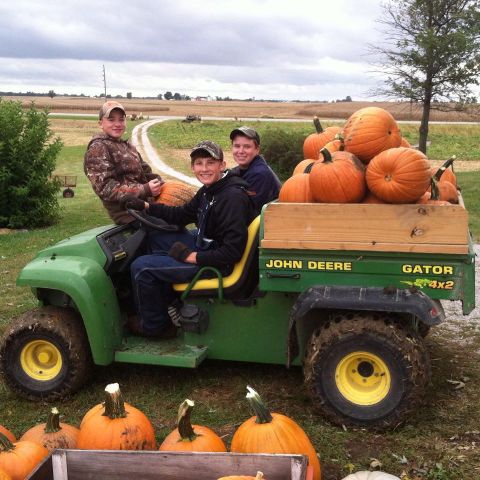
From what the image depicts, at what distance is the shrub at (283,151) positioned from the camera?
1842 cm

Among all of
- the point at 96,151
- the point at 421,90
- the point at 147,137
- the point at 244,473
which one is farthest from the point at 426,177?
the point at 147,137

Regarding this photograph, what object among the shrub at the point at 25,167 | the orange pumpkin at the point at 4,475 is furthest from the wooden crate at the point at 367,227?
the shrub at the point at 25,167

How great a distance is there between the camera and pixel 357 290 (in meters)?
4.07

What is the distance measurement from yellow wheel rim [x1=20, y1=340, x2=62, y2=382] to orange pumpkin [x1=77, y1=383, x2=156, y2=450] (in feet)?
4.21

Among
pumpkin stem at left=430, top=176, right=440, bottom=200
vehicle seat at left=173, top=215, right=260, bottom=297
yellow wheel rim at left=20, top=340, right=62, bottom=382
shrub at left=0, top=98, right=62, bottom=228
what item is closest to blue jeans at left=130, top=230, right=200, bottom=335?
vehicle seat at left=173, top=215, right=260, bottom=297

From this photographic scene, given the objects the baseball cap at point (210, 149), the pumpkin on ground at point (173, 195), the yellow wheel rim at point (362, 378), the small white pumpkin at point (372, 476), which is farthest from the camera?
the pumpkin on ground at point (173, 195)

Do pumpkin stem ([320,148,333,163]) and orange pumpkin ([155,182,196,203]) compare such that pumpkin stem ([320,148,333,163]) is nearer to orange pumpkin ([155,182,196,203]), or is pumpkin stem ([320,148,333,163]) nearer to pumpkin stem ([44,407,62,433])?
orange pumpkin ([155,182,196,203])

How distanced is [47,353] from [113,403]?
1543mm

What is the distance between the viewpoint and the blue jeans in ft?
15.1

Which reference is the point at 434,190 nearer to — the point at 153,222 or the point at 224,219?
the point at 224,219

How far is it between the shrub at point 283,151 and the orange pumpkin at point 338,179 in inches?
559

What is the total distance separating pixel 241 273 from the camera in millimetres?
4527

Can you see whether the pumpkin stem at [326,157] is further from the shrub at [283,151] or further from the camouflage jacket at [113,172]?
the shrub at [283,151]

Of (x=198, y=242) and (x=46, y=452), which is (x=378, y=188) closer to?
(x=198, y=242)
